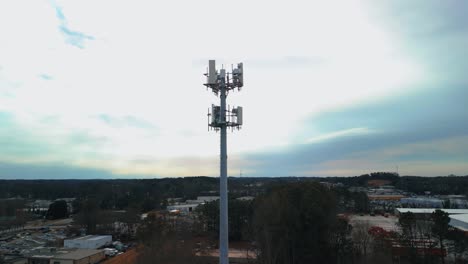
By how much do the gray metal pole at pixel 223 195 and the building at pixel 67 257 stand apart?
781 inches

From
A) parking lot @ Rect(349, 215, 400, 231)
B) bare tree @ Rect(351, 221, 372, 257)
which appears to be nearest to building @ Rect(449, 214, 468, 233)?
parking lot @ Rect(349, 215, 400, 231)

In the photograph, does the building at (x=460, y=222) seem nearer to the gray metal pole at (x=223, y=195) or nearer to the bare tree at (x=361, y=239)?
the bare tree at (x=361, y=239)

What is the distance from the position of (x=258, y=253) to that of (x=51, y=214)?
2132 inches

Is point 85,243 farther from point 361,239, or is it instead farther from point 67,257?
point 361,239

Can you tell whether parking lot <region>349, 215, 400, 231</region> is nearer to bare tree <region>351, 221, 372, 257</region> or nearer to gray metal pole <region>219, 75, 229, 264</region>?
bare tree <region>351, 221, 372, 257</region>

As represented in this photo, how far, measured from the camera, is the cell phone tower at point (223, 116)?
28.1ft

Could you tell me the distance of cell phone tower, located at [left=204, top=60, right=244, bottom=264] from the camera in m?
8.58

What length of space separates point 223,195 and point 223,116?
2.20 metres

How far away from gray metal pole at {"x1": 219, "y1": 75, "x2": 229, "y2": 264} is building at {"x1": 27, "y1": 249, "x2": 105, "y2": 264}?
19848 mm

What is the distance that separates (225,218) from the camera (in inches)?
337

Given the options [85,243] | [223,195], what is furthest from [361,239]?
[85,243]

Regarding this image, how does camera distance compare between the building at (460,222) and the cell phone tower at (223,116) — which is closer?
the cell phone tower at (223,116)

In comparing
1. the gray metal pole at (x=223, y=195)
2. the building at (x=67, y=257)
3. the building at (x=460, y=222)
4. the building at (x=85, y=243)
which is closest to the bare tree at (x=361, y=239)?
the gray metal pole at (x=223, y=195)

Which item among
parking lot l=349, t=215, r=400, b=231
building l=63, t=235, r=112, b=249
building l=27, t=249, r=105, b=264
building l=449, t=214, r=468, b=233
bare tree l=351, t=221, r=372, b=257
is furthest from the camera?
parking lot l=349, t=215, r=400, b=231
